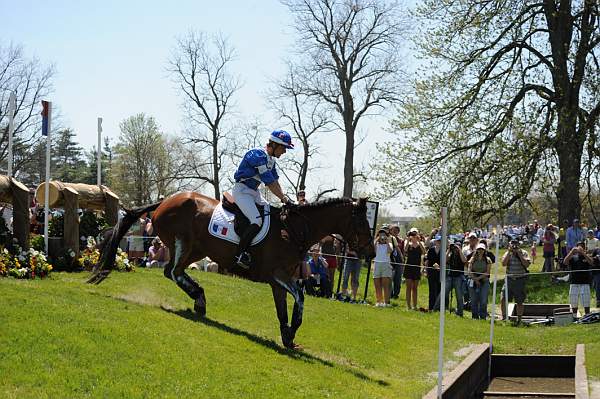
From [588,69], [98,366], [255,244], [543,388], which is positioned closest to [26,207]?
[255,244]

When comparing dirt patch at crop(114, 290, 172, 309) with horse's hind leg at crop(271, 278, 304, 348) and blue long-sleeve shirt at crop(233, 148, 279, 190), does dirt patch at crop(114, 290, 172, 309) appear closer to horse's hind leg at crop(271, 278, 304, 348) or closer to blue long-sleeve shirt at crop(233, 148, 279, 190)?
horse's hind leg at crop(271, 278, 304, 348)

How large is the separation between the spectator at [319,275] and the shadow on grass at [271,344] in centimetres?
863

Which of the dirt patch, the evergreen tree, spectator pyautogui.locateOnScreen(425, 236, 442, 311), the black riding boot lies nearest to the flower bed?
the dirt patch

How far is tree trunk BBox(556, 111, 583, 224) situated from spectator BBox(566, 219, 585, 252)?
235cm

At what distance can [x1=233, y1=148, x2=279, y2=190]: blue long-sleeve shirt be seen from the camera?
11.3 metres

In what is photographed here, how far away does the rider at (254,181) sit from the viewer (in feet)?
37.0

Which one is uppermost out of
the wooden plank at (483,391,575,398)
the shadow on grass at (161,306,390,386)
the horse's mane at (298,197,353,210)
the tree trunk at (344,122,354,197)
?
the tree trunk at (344,122,354,197)

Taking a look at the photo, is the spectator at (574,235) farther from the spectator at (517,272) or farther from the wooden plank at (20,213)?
the wooden plank at (20,213)

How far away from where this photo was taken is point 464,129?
2900 cm

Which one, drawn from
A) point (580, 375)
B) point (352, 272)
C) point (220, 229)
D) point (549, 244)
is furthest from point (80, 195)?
point (549, 244)

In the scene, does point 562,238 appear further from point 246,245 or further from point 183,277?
point 246,245

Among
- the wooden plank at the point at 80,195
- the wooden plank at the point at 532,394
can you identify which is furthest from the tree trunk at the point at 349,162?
the wooden plank at the point at 532,394

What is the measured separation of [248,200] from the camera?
1162 centimetres

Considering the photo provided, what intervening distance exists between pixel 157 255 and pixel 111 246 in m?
9.91
